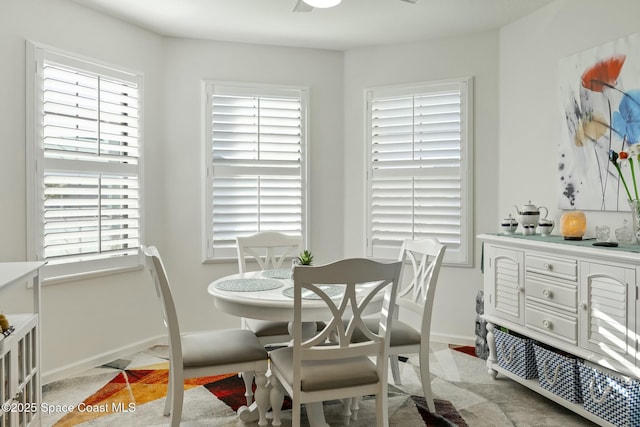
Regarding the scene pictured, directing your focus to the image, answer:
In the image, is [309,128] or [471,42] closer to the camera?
[471,42]

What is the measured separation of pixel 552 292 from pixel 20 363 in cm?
277

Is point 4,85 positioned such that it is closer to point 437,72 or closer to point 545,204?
point 437,72

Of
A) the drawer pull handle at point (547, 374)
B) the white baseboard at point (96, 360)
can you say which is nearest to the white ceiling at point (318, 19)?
the drawer pull handle at point (547, 374)

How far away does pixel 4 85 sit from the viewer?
3.04 m

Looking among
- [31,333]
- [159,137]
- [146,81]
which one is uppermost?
[146,81]

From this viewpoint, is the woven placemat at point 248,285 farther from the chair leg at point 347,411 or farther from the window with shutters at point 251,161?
the window with shutters at point 251,161

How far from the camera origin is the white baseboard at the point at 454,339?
418 centimetres

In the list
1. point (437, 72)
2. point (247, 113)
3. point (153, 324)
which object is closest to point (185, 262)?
point (153, 324)

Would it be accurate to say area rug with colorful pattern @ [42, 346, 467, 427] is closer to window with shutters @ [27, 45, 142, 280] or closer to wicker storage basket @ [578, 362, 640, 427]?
wicker storage basket @ [578, 362, 640, 427]

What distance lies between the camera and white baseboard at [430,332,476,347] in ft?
13.7

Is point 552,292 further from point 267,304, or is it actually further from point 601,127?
point 267,304

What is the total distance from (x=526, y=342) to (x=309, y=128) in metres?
2.55

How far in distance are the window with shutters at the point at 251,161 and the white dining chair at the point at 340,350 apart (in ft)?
7.01

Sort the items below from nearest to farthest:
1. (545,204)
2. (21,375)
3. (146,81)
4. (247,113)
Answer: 1. (21,375)
2. (545,204)
3. (146,81)
4. (247,113)
